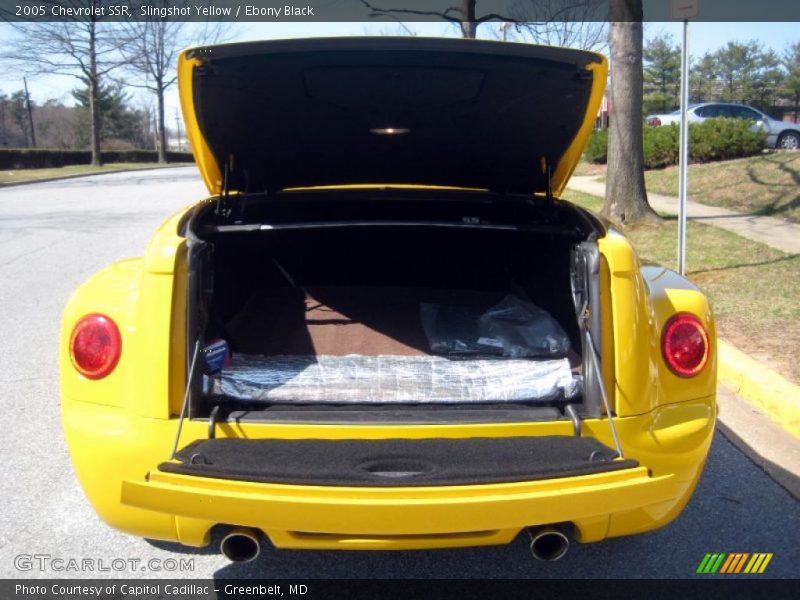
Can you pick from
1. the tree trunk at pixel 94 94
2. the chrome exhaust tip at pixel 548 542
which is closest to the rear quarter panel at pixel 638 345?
the chrome exhaust tip at pixel 548 542

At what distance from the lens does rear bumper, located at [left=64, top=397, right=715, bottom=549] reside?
209 centimetres

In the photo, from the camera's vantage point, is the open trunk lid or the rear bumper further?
the open trunk lid

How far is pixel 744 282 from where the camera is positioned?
7.09 metres

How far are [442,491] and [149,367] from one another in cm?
103

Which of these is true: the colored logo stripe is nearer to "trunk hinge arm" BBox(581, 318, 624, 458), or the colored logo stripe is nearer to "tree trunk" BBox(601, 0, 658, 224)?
"trunk hinge arm" BBox(581, 318, 624, 458)

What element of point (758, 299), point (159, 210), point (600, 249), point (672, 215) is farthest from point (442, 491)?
point (159, 210)

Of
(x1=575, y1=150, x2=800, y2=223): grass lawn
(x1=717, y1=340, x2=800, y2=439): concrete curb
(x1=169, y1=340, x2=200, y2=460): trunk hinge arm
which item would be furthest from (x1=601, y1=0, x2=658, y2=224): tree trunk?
(x1=169, y1=340, x2=200, y2=460): trunk hinge arm

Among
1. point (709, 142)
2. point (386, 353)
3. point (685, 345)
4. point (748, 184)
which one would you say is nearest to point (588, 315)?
point (685, 345)

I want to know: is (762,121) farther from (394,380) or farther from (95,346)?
(95,346)

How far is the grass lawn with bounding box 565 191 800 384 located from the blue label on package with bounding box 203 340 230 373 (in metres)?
3.45

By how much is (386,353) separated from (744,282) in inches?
197

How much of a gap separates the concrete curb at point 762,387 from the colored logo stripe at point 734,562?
1343 mm

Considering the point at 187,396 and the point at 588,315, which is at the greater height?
the point at 588,315

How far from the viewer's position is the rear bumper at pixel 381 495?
82.2 inches
